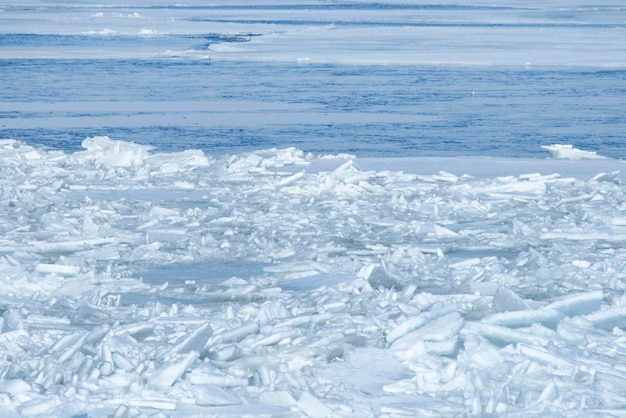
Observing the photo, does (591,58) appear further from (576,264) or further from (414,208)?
(576,264)

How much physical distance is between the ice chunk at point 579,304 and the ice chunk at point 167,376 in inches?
63.3

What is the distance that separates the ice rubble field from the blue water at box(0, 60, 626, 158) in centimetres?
202

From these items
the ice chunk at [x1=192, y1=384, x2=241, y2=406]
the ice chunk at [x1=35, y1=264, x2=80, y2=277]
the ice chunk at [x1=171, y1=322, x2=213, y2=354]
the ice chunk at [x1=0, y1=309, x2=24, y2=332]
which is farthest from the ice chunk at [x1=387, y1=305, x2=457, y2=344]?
the ice chunk at [x1=35, y1=264, x2=80, y2=277]

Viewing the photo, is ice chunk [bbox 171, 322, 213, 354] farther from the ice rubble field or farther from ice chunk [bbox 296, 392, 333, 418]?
ice chunk [bbox 296, 392, 333, 418]

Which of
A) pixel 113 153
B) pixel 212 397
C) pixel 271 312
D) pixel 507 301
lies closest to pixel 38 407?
pixel 212 397

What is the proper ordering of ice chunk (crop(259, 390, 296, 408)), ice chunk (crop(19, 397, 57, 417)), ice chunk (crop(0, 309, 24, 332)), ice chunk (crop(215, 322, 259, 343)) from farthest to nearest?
ice chunk (crop(0, 309, 24, 332)) → ice chunk (crop(215, 322, 259, 343)) → ice chunk (crop(259, 390, 296, 408)) → ice chunk (crop(19, 397, 57, 417))

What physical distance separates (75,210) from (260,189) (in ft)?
4.39

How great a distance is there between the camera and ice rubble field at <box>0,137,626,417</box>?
361cm

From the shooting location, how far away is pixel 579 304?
179 inches

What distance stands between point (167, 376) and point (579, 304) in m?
1.85

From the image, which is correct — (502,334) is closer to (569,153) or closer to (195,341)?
(195,341)

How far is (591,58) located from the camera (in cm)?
1852

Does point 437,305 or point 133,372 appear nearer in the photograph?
point 133,372

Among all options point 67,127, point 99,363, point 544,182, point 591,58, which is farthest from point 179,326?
point 591,58
